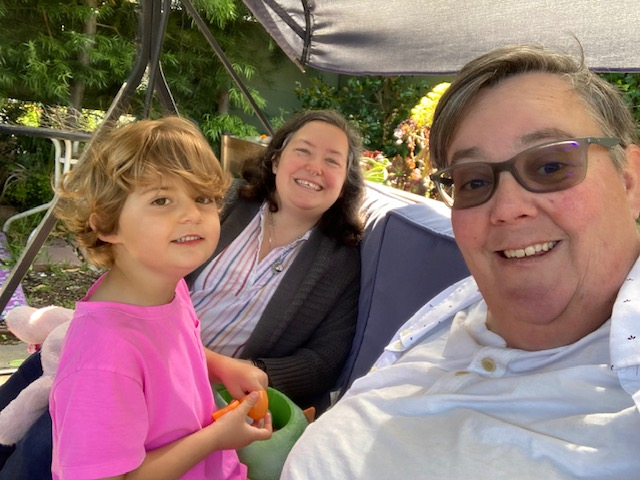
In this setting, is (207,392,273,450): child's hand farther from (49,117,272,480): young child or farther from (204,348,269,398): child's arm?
(204,348,269,398): child's arm

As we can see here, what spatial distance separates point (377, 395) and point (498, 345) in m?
0.27

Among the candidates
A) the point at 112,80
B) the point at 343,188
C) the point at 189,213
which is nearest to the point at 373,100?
the point at 112,80

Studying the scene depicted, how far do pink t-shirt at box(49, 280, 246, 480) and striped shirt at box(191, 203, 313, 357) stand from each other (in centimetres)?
77

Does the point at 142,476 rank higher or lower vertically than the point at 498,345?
lower

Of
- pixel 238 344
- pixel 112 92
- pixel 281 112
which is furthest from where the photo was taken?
pixel 281 112

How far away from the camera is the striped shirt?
223cm

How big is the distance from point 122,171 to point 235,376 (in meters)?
0.73

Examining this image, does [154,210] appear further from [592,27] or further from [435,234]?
[592,27]

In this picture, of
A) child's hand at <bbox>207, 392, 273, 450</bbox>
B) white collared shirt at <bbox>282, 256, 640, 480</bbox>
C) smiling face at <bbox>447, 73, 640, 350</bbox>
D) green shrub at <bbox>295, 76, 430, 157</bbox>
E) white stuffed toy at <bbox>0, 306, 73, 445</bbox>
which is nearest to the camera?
white collared shirt at <bbox>282, 256, 640, 480</bbox>

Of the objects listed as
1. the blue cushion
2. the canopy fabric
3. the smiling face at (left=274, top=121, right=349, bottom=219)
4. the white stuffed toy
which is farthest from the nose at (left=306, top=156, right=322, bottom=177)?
the white stuffed toy

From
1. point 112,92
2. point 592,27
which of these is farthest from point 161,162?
point 112,92

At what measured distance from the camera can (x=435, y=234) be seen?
1.85m

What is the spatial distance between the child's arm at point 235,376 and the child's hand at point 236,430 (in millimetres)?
264

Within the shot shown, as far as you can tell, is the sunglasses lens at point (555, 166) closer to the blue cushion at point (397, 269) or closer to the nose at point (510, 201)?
the nose at point (510, 201)
